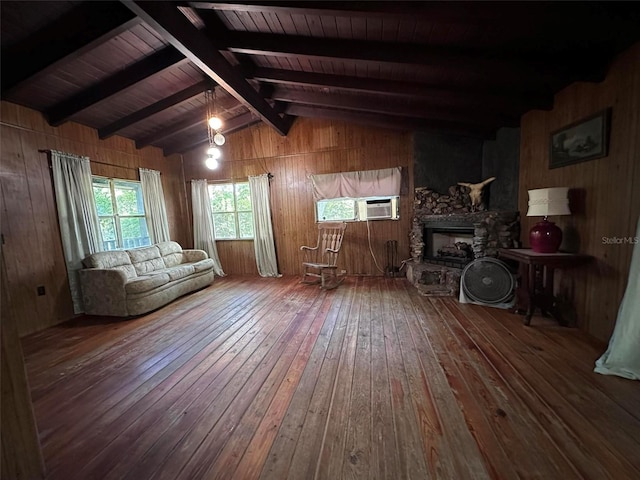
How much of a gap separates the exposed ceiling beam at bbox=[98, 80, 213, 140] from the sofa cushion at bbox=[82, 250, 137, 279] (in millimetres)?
1804

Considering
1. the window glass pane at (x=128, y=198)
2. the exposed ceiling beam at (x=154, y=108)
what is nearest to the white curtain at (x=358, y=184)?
the exposed ceiling beam at (x=154, y=108)

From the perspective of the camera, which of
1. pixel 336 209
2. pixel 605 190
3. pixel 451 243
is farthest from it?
pixel 336 209

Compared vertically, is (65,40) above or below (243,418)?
above

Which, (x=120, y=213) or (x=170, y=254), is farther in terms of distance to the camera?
(x=170, y=254)

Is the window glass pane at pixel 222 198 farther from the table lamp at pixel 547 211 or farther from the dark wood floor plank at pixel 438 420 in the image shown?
the table lamp at pixel 547 211

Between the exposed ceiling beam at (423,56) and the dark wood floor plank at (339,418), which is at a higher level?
the exposed ceiling beam at (423,56)

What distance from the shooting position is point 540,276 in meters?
2.88

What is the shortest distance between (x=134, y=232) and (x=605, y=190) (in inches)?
241

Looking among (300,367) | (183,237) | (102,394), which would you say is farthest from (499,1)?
(183,237)

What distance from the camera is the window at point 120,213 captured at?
13.3 feet

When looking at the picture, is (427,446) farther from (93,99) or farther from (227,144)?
(227,144)

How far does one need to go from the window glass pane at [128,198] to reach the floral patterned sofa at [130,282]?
761 mm

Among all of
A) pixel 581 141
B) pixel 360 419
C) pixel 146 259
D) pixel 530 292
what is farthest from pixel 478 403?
pixel 146 259

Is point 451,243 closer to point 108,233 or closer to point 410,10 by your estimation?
point 410,10
